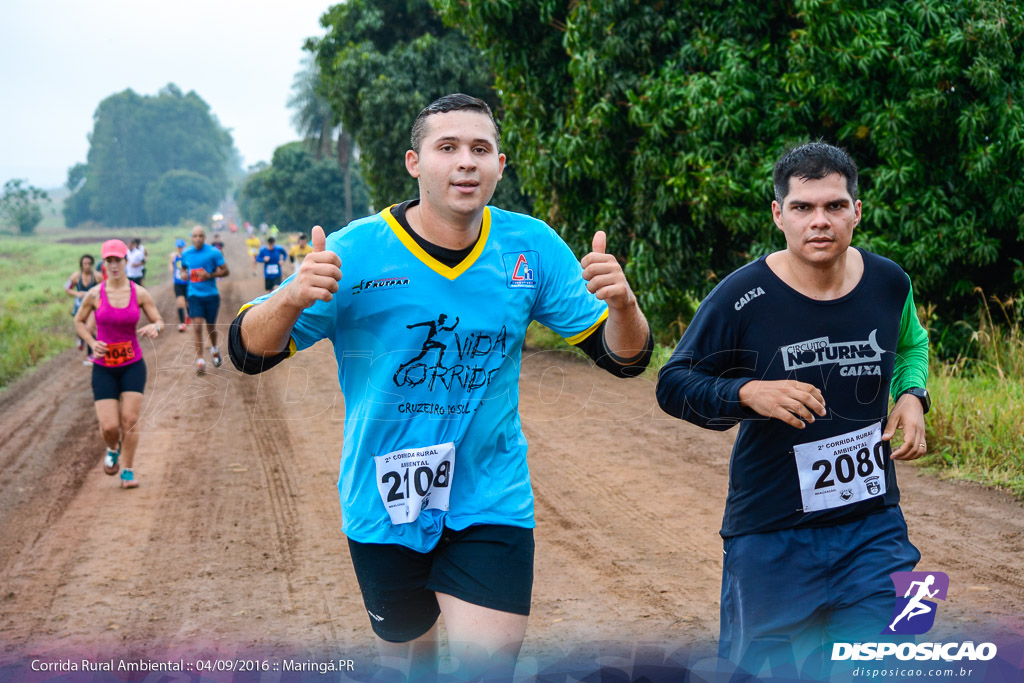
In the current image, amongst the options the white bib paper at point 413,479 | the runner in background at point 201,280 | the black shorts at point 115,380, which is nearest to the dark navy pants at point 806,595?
the white bib paper at point 413,479

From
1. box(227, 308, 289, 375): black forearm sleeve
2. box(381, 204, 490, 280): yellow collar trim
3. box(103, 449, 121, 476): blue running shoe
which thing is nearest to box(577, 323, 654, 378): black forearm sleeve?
box(381, 204, 490, 280): yellow collar trim

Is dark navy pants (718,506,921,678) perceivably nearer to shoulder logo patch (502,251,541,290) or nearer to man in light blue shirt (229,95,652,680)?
man in light blue shirt (229,95,652,680)

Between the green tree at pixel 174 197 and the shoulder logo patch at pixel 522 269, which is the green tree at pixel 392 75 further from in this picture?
the green tree at pixel 174 197

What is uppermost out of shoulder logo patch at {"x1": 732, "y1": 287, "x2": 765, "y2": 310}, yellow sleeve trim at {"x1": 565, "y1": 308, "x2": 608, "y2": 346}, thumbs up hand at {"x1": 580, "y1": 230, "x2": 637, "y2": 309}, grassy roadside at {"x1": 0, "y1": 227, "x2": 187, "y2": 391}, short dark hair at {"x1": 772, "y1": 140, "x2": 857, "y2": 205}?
short dark hair at {"x1": 772, "y1": 140, "x2": 857, "y2": 205}

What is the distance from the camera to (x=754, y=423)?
3168 mm

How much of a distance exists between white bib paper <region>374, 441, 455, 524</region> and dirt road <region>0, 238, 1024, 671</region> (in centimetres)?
196

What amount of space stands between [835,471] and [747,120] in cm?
873

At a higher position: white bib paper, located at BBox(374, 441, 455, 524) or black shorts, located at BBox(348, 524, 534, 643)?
white bib paper, located at BBox(374, 441, 455, 524)

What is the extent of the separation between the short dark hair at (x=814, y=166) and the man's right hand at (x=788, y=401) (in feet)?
2.46

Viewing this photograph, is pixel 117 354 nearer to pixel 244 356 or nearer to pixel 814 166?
pixel 244 356

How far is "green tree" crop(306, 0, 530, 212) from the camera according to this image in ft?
68.9

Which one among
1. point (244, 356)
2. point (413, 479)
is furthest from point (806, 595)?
point (244, 356)

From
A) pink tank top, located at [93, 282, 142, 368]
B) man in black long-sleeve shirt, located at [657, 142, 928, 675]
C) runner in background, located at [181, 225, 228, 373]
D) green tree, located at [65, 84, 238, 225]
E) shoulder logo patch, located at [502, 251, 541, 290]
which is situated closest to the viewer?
man in black long-sleeve shirt, located at [657, 142, 928, 675]

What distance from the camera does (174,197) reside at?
123625mm
